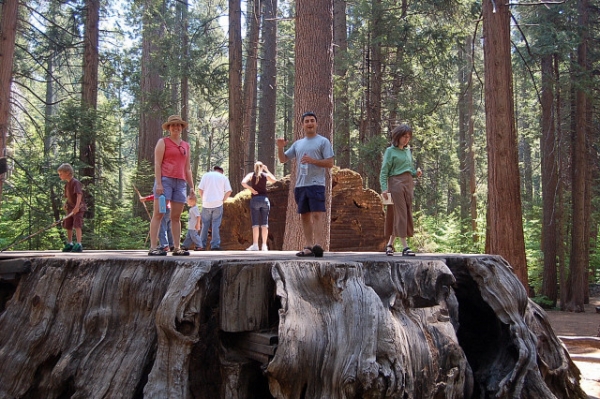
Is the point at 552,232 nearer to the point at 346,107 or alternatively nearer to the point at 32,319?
the point at 346,107

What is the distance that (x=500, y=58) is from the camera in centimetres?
1027

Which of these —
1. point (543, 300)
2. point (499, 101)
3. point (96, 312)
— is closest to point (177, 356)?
point (96, 312)

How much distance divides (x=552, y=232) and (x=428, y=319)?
51.9 feet

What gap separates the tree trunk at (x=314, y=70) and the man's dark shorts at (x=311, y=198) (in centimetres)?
334

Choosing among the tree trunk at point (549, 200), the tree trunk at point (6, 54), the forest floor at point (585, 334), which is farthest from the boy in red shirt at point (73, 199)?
the tree trunk at point (549, 200)

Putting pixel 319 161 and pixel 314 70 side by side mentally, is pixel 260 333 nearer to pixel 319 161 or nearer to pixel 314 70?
pixel 319 161

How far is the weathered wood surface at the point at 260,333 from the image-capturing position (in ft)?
12.4

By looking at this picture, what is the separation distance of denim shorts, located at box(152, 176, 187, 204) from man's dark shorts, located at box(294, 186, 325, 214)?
1.41 meters

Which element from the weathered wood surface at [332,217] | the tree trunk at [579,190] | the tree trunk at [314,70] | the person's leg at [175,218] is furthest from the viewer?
the tree trunk at [579,190]

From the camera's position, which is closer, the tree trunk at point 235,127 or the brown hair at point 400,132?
the brown hair at point 400,132

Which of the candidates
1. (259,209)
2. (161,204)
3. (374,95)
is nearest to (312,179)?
(161,204)

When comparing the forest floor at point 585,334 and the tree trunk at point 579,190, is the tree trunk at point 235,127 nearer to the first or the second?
the forest floor at point 585,334

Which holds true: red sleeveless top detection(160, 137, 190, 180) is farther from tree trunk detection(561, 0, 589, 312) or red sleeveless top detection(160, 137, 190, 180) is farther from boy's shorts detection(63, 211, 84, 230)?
tree trunk detection(561, 0, 589, 312)

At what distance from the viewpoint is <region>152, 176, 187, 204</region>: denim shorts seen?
626cm
